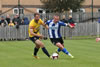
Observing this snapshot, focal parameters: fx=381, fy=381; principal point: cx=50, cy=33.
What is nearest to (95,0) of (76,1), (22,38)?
(76,1)

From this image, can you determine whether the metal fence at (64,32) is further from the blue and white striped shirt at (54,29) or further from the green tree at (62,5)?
the blue and white striped shirt at (54,29)

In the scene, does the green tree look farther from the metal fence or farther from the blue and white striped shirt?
the blue and white striped shirt

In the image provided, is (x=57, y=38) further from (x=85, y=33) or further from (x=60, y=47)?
(x=85, y=33)

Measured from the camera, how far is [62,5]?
42.0 m

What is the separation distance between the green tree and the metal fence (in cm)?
988

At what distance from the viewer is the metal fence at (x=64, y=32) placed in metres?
29.0

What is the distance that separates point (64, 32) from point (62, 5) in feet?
38.0

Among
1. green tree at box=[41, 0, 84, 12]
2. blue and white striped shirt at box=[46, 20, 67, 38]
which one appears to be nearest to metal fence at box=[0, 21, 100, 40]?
green tree at box=[41, 0, 84, 12]

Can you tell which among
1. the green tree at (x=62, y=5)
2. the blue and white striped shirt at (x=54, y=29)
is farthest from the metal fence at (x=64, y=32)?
the blue and white striped shirt at (x=54, y=29)

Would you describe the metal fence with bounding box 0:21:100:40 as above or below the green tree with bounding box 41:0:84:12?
below

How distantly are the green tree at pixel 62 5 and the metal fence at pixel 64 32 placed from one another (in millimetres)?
9877

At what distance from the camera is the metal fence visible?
29.0 metres

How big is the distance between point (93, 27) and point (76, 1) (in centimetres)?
1079

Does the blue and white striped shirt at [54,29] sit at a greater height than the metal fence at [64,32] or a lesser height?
greater
